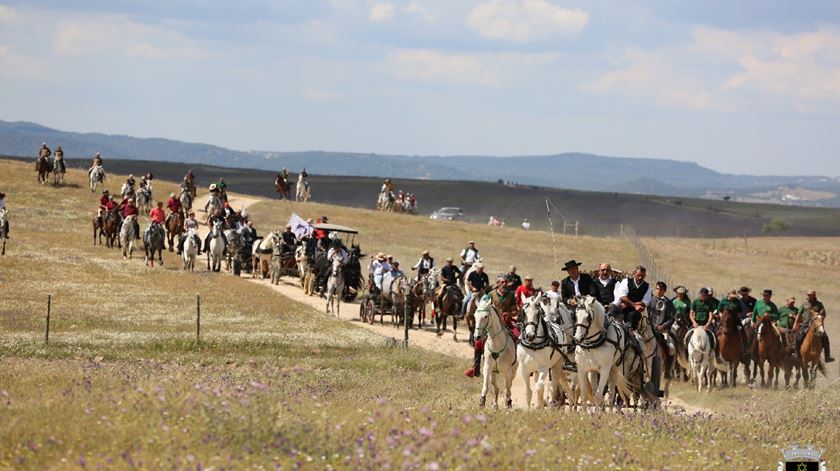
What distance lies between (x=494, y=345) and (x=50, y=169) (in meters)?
50.3

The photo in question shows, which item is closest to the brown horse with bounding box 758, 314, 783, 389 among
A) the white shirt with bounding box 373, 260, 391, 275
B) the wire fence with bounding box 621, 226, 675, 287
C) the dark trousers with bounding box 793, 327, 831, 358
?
the dark trousers with bounding box 793, 327, 831, 358

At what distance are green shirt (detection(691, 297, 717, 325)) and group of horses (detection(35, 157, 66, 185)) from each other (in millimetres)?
46935

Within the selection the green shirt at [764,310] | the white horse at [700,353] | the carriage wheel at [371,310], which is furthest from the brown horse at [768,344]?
the carriage wheel at [371,310]

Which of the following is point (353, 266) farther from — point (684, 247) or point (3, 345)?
point (684, 247)

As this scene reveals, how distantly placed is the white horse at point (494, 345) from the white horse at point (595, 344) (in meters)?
1.68

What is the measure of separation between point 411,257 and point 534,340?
38.3 m

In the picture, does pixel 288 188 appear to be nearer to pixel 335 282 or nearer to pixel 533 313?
pixel 335 282

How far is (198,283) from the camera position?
40062mm

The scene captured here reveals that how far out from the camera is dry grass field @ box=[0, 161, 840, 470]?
462 inches

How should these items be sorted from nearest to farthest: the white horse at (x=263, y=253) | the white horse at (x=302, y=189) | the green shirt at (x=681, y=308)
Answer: the green shirt at (x=681, y=308) → the white horse at (x=263, y=253) → the white horse at (x=302, y=189)

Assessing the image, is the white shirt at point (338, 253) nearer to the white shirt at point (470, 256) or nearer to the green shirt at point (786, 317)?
the white shirt at point (470, 256)

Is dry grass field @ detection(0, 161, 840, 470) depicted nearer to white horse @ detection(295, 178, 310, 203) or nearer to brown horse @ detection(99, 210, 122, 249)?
brown horse @ detection(99, 210, 122, 249)

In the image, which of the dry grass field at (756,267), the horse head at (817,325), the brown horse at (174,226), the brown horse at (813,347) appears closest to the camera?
the brown horse at (813,347)

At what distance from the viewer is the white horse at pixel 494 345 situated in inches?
808
